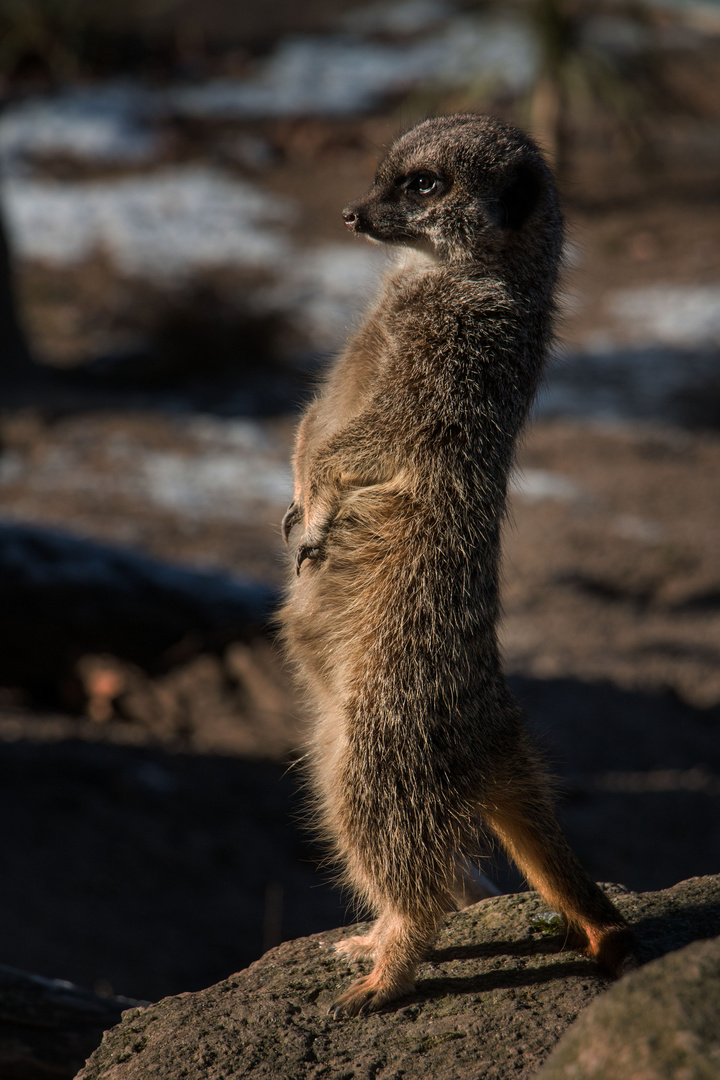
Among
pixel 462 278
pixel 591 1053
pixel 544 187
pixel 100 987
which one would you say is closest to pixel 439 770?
pixel 591 1053

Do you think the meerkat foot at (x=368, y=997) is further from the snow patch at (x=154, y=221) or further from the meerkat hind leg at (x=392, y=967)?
the snow patch at (x=154, y=221)

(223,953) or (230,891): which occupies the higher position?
(230,891)

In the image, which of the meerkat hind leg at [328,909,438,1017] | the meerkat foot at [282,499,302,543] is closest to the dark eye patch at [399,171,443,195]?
the meerkat foot at [282,499,302,543]

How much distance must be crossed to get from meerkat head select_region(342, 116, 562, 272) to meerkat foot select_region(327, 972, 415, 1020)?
1.76 m

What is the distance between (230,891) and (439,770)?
2419 millimetres

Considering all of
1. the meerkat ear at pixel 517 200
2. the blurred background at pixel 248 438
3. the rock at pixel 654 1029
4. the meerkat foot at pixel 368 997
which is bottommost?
the rock at pixel 654 1029

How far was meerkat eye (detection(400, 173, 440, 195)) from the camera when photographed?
2.55 meters

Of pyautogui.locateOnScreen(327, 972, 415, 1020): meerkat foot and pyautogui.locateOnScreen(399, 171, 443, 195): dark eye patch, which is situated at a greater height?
pyautogui.locateOnScreen(399, 171, 443, 195): dark eye patch

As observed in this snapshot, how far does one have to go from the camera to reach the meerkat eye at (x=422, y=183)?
255 centimetres

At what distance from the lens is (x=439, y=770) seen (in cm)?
226

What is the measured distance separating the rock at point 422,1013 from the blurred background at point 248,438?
0.43 metres

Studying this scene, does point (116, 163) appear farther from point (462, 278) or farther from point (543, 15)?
point (462, 278)

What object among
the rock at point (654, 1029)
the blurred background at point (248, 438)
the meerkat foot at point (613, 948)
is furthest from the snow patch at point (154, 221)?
the rock at point (654, 1029)

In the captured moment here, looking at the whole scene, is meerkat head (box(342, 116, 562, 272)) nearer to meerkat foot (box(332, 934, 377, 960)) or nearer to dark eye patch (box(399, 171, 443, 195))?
dark eye patch (box(399, 171, 443, 195))
